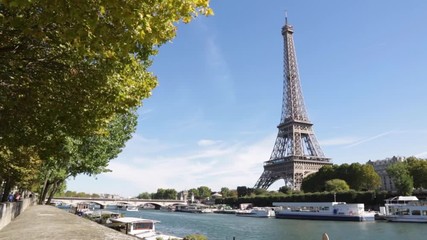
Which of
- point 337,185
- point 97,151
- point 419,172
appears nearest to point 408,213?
point 337,185

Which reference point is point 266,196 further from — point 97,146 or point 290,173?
point 97,146

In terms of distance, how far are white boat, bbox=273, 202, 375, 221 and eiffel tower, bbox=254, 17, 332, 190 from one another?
37911mm

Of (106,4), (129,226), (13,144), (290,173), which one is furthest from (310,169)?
(106,4)

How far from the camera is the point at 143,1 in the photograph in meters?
7.22

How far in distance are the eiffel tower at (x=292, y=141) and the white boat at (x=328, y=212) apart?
3791 cm

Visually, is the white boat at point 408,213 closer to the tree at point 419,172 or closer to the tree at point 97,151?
the tree at point 419,172

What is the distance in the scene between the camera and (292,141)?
486 ft

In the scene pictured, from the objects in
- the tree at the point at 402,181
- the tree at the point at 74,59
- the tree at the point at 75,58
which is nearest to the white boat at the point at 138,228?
the tree at the point at 74,59

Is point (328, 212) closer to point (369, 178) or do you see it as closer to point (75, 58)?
point (369, 178)

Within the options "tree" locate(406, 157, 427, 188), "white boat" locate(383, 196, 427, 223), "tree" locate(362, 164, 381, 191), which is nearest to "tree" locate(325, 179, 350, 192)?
"tree" locate(362, 164, 381, 191)

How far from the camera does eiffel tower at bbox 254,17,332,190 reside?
142 m

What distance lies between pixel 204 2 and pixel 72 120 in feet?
29.1

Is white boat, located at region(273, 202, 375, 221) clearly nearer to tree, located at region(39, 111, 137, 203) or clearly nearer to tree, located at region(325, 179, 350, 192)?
tree, located at region(325, 179, 350, 192)

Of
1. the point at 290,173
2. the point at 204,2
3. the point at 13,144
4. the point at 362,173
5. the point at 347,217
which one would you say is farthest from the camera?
the point at 290,173
